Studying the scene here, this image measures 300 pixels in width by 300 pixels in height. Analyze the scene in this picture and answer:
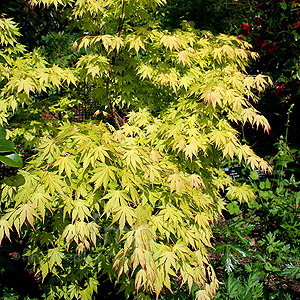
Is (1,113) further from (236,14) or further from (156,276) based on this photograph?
(236,14)

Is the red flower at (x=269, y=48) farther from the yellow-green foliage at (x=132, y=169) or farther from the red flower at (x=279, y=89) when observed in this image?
the yellow-green foliage at (x=132, y=169)

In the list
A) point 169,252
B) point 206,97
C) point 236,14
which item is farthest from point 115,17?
point 236,14

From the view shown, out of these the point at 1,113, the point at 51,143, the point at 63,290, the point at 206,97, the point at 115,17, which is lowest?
the point at 63,290

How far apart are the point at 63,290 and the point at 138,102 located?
188 cm

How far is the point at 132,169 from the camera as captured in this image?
66.5 inches

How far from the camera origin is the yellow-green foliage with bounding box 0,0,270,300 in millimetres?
1593

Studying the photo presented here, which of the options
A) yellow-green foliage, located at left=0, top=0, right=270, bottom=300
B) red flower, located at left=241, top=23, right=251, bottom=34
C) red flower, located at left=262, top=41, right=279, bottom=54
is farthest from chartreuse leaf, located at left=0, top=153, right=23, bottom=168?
red flower, located at left=241, top=23, right=251, bottom=34

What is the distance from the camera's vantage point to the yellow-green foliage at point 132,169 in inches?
62.7

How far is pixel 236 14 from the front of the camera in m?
6.24

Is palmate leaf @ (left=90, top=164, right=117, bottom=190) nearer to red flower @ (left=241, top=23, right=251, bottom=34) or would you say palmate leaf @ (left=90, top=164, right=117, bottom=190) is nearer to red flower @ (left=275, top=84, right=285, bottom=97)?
red flower @ (left=275, top=84, right=285, bottom=97)

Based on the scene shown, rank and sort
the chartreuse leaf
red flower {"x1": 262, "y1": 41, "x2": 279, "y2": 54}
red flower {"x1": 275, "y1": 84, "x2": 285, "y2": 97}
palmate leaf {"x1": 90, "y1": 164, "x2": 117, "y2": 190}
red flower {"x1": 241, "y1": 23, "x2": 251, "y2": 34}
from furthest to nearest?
red flower {"x1": 241, "y1": 23, "x2": 251, "y2": 34}, red flower {"x1": 275, "y1": 84, "x2": 285, "y2": 97}, red flower {"x1": 262, "y1": 41, "x2": 279, "y2": 54}, palmate leaf {"x1": 90, "y1": 164, "x2": 117, "y2": 190}, the chartreuse leaf

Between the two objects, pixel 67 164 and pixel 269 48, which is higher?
pixel 269 48

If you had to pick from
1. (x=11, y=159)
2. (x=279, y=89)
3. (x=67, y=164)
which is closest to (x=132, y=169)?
(x=67, y=164)

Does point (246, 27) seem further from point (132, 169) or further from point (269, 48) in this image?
point (132, 169)
